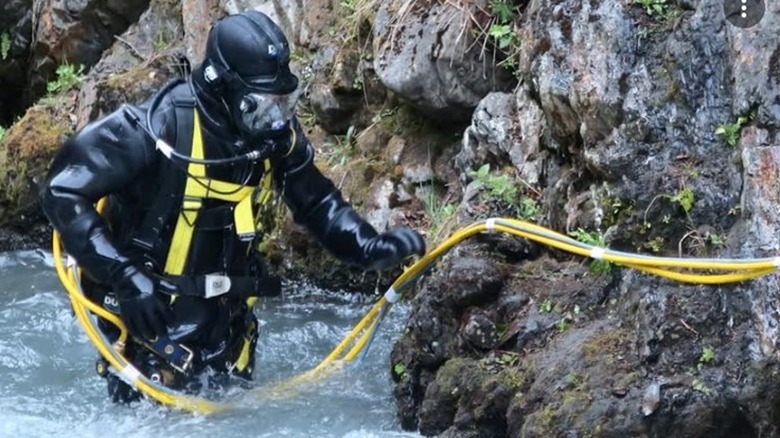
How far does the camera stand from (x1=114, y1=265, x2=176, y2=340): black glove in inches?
180

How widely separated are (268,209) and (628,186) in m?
3.02

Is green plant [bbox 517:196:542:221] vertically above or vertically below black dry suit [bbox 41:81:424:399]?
below

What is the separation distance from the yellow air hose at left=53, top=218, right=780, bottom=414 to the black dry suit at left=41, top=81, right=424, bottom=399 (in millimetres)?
101

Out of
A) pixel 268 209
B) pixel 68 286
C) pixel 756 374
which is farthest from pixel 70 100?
pixel 756 374

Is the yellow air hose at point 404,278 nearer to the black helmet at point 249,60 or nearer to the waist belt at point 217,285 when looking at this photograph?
the waist belt at point 217,285

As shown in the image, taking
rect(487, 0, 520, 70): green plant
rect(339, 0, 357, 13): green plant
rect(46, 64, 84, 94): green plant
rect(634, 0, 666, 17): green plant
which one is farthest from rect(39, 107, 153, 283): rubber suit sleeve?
rect(46, 64, 84, 94): green plant

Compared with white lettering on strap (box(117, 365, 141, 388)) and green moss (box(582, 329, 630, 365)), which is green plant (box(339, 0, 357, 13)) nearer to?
white lettering on strap (box(117, 365, 141, 388))

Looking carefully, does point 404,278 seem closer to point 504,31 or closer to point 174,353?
point 174,353

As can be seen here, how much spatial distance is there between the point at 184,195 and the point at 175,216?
10 cm

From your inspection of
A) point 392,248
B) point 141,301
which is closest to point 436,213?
point 392,248

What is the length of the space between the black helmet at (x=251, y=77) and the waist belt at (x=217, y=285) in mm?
569

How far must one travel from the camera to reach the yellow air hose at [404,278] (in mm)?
4035

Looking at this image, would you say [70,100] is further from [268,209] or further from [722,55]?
[722,55]

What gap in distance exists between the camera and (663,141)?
180 inches
